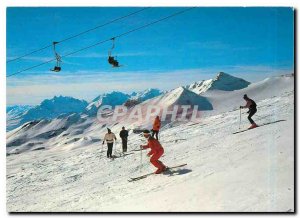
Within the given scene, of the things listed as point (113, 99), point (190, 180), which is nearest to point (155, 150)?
point (190, 180)

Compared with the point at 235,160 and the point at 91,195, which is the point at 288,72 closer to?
the point at 235,160

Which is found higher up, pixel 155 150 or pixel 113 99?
pixel 113 99

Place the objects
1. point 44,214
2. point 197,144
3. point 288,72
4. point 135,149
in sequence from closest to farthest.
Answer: point 44,214 < point 288,72 < point 197,144 < point 135,149

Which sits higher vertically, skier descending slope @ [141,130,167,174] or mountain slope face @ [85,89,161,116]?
mountain slope face @ [85,89,161,116]

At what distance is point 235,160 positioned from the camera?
1124cm

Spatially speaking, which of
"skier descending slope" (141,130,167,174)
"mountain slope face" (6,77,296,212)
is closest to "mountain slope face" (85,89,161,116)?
"mountain slope face" (6,77,296,212)

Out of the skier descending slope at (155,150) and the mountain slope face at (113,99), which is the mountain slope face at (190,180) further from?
the mountain slope face at (113,99)

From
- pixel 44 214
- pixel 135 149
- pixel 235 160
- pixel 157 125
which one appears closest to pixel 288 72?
pixel 235 160

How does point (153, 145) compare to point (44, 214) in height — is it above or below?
above

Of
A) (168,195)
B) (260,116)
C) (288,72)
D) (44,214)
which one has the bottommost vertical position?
(44,214)

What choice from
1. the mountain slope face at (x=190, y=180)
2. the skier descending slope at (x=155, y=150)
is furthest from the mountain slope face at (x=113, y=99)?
the skier descending slope at (x=155, y=150)

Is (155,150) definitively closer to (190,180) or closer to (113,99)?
(190,180)

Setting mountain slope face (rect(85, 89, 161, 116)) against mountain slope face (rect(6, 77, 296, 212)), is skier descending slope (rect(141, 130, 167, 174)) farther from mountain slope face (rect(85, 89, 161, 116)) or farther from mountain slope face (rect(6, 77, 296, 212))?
mountain slope face (rect(85, 89, 161, 116))

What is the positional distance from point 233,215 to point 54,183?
21.6ft
